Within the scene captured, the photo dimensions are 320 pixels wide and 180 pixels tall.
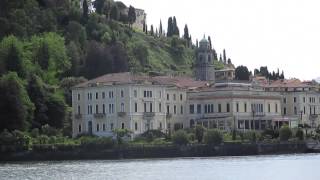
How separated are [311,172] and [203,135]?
149ft

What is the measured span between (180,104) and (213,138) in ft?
102

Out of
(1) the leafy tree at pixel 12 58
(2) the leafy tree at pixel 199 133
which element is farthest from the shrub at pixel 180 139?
(1) the leafy tree at pixel 12 58

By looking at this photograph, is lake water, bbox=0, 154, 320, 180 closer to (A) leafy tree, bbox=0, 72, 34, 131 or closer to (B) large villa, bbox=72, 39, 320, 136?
(A) leafy tree, bbox=0, 72, 34, 131

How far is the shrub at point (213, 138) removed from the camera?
125 meters

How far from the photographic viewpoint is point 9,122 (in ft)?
424

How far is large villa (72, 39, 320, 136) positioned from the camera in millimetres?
143875

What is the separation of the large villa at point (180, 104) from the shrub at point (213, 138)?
61.6 ft

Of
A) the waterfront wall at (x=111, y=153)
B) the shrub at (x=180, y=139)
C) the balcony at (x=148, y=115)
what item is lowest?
the waterfront wall at (x=111, y=153)

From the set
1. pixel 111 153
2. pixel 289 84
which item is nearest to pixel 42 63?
pixel 289 84

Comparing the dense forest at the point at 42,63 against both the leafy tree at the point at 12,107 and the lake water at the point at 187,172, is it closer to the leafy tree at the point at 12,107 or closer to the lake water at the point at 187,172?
the leafy tree at the point at 12,107

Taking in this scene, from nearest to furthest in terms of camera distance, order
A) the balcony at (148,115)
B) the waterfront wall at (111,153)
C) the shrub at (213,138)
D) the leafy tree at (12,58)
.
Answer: the waterfront wall at (111,153), the shrub at (213,138), the balcony at (148,115), the leafy tree at (12,58)

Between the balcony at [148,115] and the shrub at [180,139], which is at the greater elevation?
the balcony at [148,115]

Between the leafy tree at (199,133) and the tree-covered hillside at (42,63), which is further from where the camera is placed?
the tree-covered hillside at (42,63)

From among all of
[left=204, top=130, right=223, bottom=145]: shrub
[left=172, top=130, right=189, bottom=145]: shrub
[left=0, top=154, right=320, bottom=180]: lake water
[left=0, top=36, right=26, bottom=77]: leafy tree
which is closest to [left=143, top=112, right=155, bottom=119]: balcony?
[left=172, top=130, right=189, bottom=145]: shrub
